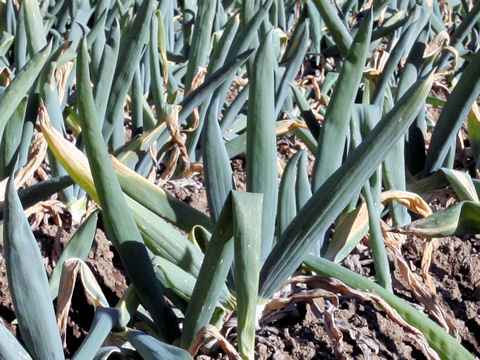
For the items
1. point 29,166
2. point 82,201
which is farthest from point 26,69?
point 82,201

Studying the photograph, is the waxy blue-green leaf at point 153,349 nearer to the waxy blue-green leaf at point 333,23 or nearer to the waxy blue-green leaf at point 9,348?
the waxy blue-green leaf at point 9,348

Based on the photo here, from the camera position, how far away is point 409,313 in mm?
1037

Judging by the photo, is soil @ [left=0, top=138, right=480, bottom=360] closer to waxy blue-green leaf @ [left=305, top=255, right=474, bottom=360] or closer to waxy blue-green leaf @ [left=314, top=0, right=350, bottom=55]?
waxy blue-green leaf @ [left=305, top=255, right=474, bottom=360]

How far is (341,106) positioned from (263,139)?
156 millimetres

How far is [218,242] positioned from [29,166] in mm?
572

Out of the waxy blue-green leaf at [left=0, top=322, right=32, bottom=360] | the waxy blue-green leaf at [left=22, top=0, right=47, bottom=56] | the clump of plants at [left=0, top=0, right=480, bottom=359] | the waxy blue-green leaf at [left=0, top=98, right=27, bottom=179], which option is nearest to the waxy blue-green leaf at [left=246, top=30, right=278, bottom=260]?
the clump of plants at [left=0, top=0, right=480, bottom=359]

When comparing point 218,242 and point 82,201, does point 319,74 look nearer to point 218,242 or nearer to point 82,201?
point 82,201

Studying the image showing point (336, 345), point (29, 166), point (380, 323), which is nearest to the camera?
point (336, 345)

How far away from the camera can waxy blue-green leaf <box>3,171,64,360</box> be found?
2.68ft

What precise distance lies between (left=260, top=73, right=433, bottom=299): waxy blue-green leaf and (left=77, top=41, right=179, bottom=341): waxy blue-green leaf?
0.14 metres

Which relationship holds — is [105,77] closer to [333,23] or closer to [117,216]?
[117,216]

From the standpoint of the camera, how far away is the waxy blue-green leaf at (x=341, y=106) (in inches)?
45.1

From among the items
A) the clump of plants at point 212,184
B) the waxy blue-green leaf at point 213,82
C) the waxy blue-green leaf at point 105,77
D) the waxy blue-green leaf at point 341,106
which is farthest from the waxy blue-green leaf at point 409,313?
the waxy blue-green leaf at point 105,77

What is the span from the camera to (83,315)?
1213mm
